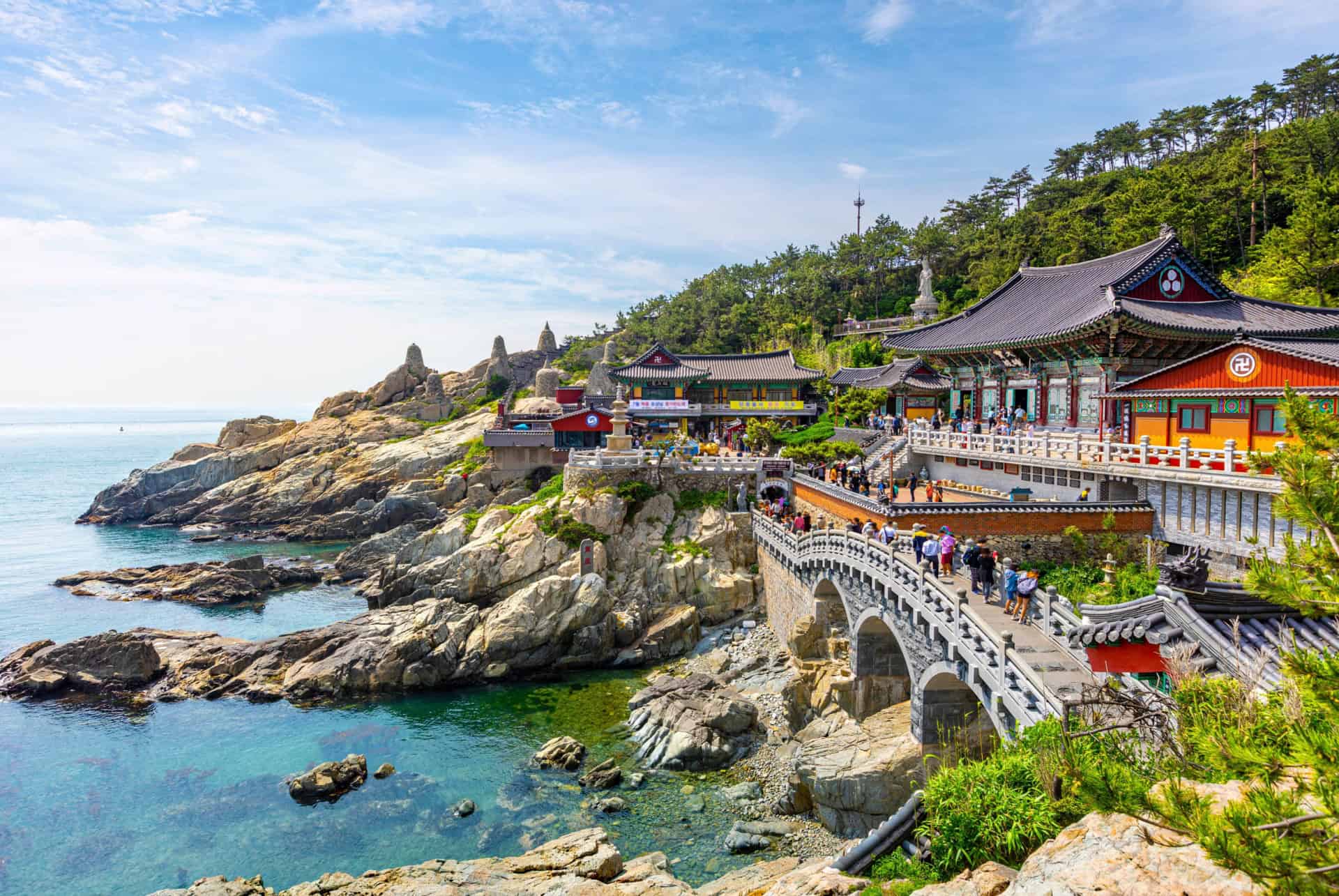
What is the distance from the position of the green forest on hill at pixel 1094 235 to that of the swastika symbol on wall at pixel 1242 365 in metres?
25.5

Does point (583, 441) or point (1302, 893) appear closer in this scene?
point (1302, 893)

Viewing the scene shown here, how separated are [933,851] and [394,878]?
49.9ft

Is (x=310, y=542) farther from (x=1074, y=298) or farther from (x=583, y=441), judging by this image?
(x=1074, y=298)

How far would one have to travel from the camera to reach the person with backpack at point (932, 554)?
21.4 meters

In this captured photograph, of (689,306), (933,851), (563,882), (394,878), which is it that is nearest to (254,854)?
(394,878)

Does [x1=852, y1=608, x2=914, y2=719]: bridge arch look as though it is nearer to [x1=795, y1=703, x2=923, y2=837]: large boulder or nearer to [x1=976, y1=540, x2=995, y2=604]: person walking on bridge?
[x1=795, y1=703, x2=923, y2=837]: large boulder

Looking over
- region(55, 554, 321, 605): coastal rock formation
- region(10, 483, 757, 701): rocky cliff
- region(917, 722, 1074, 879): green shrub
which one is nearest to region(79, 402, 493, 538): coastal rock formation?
region(55, 554, 321, 605): coastal rock formation

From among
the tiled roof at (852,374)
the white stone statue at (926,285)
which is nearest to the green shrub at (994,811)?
the tiled roof at (852,374)

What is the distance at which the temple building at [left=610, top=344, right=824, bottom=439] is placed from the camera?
62.9m

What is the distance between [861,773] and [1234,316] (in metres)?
25.7

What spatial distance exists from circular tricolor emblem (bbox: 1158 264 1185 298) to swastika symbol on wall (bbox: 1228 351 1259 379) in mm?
9854

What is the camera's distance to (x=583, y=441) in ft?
195

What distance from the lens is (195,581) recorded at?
5097cm

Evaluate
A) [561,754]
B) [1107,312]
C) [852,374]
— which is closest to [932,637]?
[561,754]
